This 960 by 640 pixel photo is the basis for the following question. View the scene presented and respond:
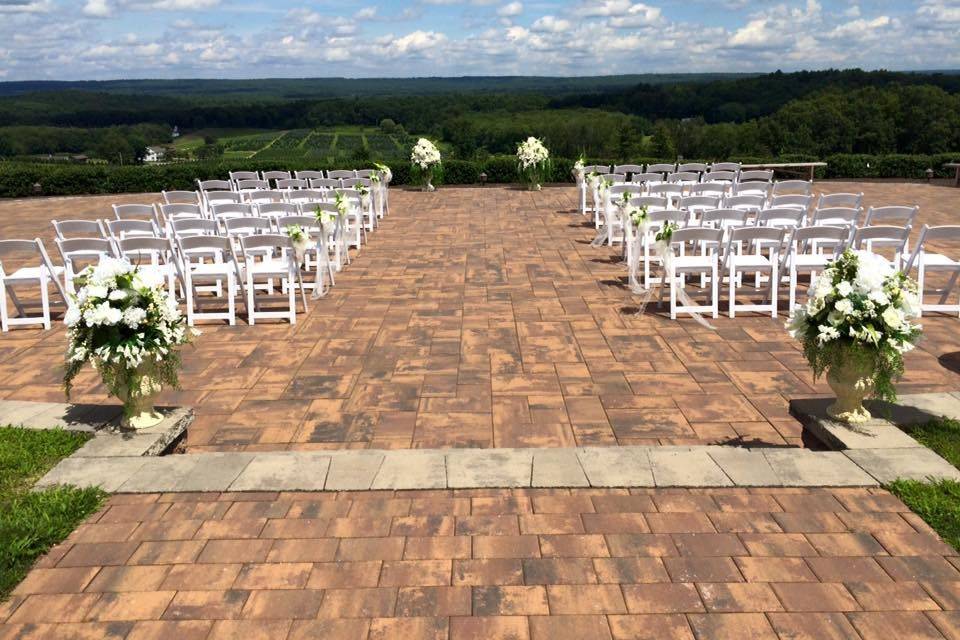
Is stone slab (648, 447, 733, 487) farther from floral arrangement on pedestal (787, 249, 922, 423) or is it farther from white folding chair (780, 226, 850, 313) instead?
white folding chair (780, 226, 850, 313)

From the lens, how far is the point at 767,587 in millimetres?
2760

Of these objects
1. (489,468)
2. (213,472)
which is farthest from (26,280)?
(489,468)

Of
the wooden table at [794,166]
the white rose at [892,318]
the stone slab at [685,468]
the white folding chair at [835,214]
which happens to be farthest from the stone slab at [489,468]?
the wooden table at [794,166]

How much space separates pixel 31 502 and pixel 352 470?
1425mm

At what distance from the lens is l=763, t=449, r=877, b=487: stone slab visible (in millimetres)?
3508

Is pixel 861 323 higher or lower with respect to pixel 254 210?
higher

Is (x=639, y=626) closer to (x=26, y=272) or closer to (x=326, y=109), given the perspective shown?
(x=26, y=272)

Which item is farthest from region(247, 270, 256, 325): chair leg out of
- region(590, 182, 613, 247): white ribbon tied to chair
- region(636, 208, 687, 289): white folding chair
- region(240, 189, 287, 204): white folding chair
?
region(590, 182, 613, 247): white ribbon tied to chair

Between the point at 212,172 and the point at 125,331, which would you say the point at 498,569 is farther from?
the point at 212,172

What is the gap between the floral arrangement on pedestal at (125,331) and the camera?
12.9ft

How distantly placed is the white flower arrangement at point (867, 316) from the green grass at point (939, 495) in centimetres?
40

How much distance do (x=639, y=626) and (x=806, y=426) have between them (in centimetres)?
210

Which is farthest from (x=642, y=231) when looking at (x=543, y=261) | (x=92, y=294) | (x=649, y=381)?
(x=92, y=294)

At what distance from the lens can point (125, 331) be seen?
4.03 m
